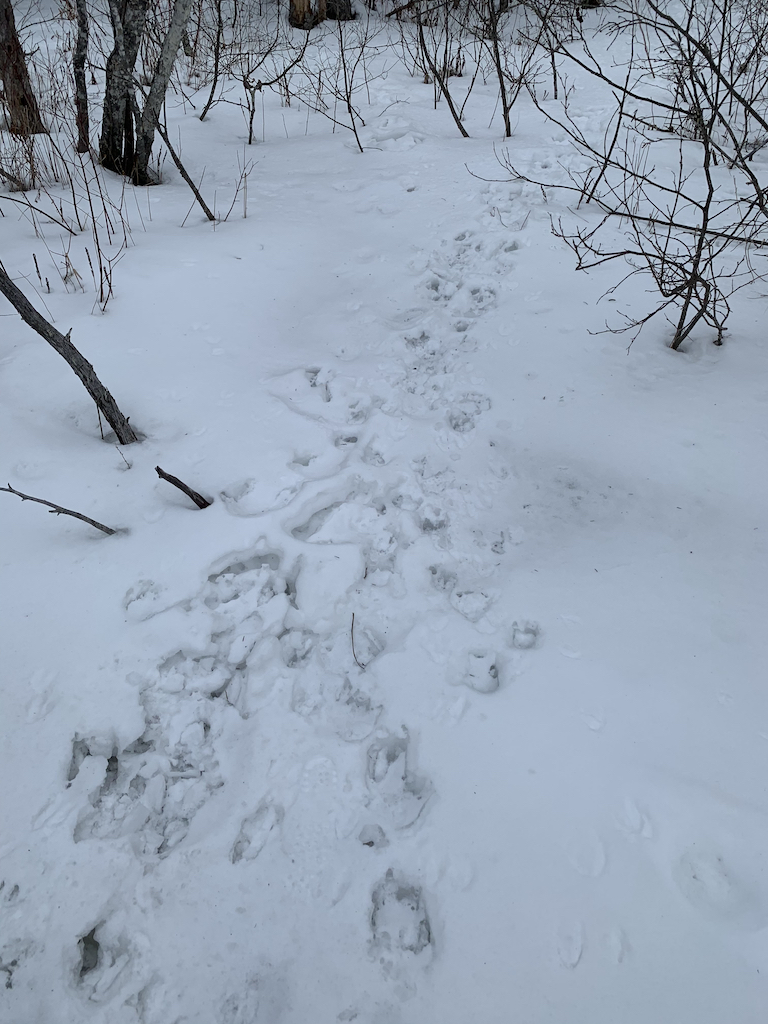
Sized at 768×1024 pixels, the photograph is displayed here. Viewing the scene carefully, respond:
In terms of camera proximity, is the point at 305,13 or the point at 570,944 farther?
the point at 305,13

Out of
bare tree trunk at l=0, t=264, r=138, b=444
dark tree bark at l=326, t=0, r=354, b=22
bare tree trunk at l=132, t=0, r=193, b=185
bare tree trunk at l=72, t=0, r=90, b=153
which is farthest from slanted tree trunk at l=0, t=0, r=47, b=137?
dark tree bark at l=326, t=0, r=354, b=22

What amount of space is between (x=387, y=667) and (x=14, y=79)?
15.7ft

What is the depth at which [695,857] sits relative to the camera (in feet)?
4.08

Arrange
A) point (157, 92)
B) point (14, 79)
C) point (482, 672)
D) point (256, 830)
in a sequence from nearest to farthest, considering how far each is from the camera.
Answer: point (256, 830) → point (482, 672) → point (157, 92) → point (14, 79)

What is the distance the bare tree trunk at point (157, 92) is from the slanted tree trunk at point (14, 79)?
78 cm

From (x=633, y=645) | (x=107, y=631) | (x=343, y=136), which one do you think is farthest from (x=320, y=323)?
(x=343, y=136)

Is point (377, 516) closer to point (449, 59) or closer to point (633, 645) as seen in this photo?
point (633, 645)

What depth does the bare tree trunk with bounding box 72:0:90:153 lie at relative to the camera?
391cm

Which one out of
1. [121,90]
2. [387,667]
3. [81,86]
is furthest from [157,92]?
[387,667]

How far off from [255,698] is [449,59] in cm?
652

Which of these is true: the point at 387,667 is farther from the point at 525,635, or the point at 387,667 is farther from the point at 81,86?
the point at 81,86

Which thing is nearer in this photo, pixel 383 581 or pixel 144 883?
pixel 144 883

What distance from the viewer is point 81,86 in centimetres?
407

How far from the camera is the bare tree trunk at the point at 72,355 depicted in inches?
68.5
